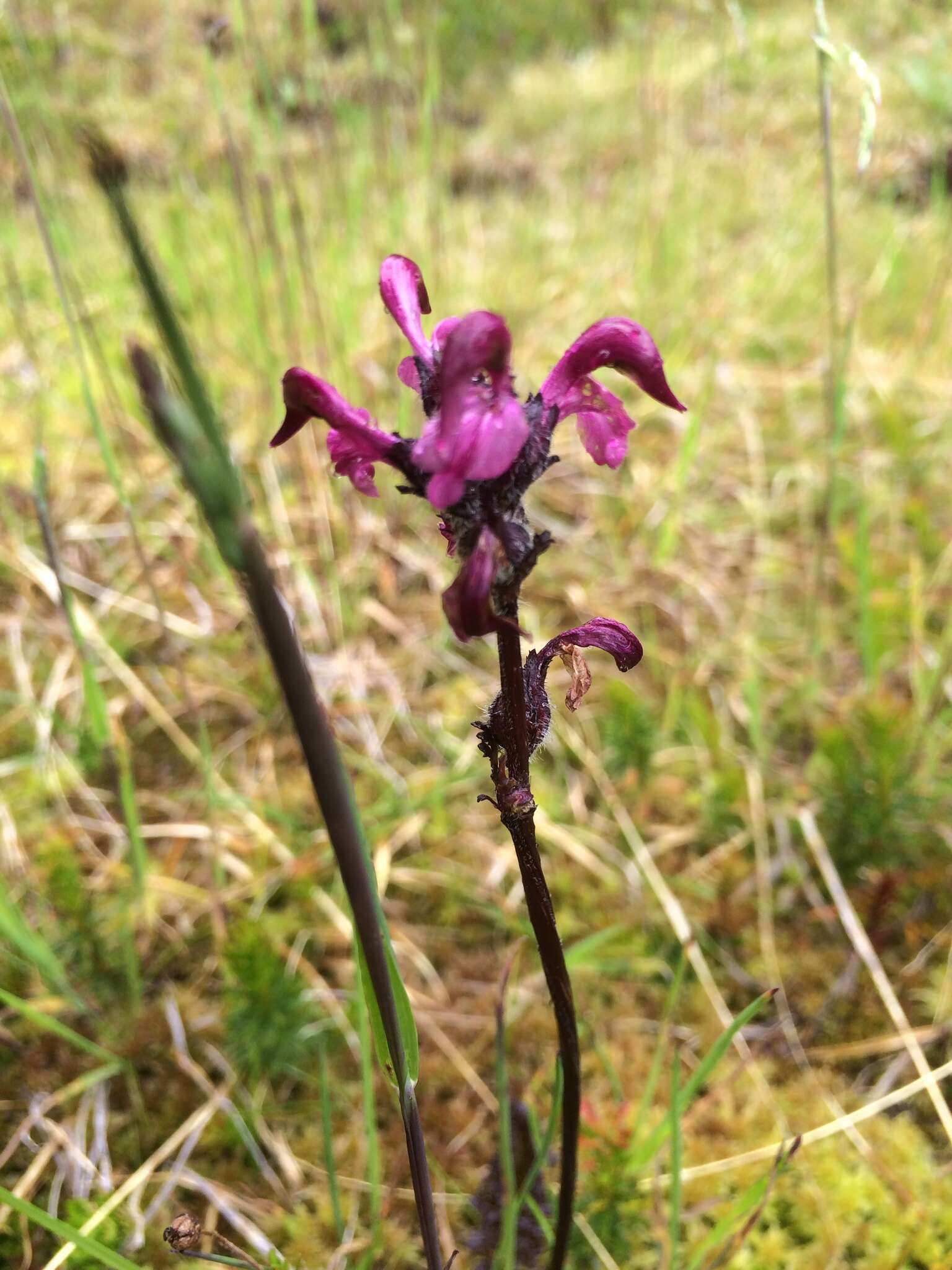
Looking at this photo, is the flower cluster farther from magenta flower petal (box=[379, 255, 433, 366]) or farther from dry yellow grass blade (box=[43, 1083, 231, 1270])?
dry yellow grass blade (box=[43, 1083, 231, 1270])

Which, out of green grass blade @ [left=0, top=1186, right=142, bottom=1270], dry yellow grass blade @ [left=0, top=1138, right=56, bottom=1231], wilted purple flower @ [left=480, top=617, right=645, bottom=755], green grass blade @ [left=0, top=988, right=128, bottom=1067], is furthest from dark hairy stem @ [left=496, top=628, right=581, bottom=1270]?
dry yellow grass blade @ [left=0, top=1138, right=56, bottom=1231]

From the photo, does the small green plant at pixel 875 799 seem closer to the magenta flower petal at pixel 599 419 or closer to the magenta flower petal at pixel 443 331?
the magenta flower petal at pixel 599 419

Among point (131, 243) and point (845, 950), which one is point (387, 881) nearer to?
point (845, 950)

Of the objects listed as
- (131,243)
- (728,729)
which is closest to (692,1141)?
(728,729)

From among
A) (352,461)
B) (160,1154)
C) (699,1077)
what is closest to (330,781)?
(352,461)

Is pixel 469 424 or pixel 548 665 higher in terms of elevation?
pixel 469 424

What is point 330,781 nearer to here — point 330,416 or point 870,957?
→ point 330,416
